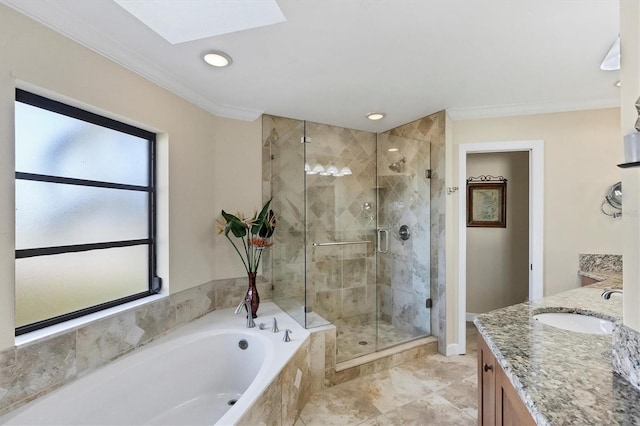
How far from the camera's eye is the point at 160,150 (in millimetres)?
2199

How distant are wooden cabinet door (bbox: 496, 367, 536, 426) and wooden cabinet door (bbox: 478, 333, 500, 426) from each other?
0.19ft

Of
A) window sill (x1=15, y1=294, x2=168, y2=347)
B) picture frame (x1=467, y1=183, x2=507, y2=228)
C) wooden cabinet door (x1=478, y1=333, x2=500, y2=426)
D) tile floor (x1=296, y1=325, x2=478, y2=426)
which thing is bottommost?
tile floor (x1=296, y1=325, x2=478, y2=426)

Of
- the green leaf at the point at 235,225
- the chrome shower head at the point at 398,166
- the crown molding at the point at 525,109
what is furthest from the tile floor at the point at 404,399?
the crown molding at the point at 525,109

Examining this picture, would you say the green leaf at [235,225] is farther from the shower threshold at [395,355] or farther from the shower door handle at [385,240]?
the shower door handle at [385,240]

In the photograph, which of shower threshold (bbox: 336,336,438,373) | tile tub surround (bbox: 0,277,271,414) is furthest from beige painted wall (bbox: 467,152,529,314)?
tile tub surround (bbox: 0,277,271,414)

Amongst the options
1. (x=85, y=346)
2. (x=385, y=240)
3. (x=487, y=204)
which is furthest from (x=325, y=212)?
(x=85, y=346)

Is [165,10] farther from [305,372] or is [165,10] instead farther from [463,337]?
[463,337]

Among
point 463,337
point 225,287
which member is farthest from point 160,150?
point 463,337

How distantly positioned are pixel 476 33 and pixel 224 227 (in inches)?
90.0

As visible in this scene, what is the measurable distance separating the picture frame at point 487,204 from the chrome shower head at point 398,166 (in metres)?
1.05

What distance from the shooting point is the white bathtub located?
1435 mm

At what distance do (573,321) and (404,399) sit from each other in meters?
1.27

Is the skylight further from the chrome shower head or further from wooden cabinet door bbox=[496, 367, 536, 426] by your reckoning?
the chrome shower head

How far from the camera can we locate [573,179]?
2.56m
